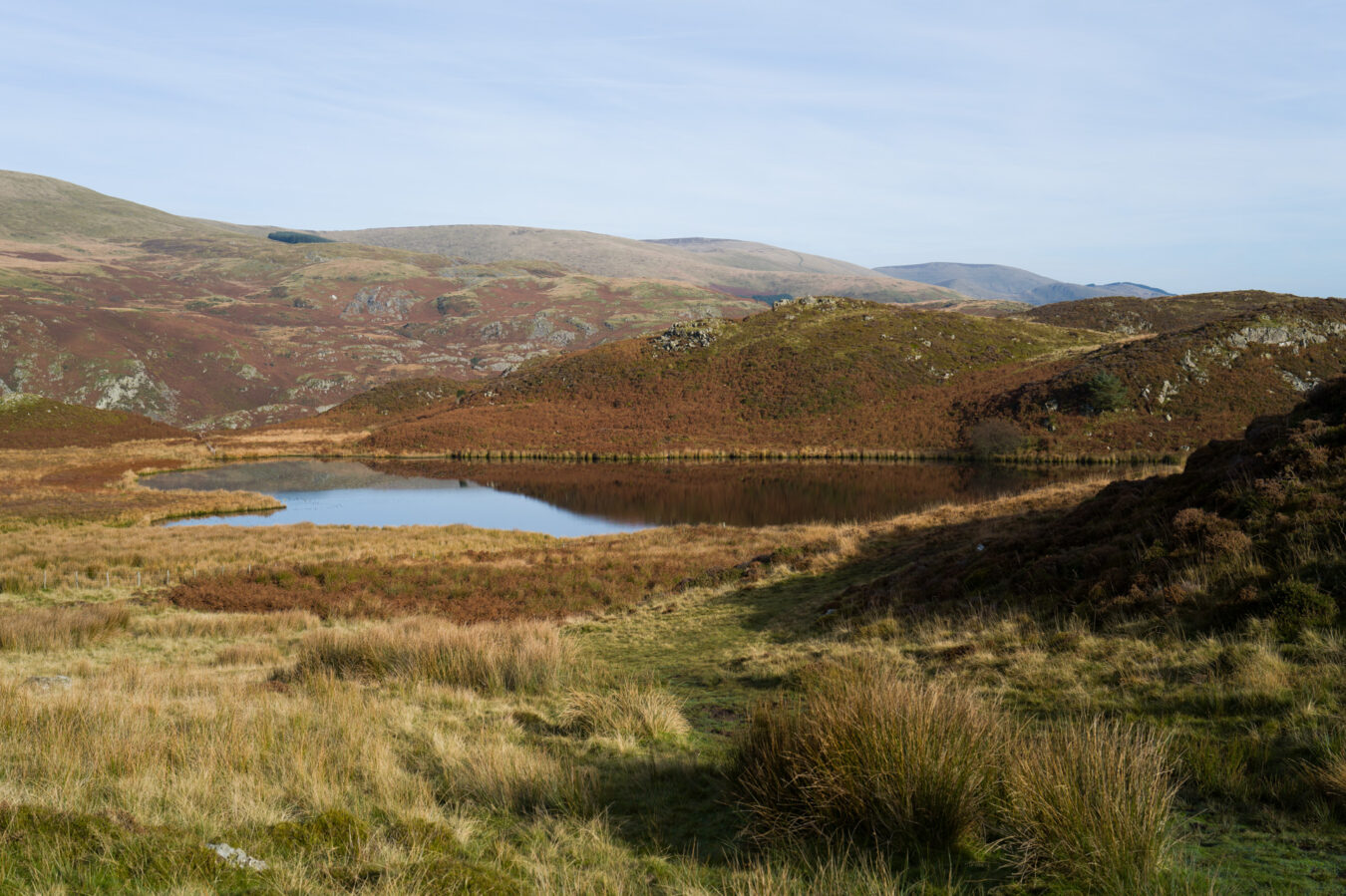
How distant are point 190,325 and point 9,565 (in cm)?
14494

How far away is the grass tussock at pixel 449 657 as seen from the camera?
32.9 ft

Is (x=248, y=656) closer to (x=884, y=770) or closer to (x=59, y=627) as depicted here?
(x=59, y=627)

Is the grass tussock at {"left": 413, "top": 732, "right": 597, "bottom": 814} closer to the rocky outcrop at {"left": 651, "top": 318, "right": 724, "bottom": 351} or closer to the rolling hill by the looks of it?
the rolling hill

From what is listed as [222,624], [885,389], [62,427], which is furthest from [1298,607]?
[62,427]

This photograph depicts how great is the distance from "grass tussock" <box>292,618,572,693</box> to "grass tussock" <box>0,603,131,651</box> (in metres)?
6.07

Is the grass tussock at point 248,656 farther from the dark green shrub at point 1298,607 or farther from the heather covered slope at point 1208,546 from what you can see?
the dark green shrub at point 1298,607

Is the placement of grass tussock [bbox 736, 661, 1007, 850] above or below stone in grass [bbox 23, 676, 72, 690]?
above

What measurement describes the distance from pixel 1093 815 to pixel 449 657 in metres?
8.79

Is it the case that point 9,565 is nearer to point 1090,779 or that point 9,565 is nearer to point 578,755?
point 578,755

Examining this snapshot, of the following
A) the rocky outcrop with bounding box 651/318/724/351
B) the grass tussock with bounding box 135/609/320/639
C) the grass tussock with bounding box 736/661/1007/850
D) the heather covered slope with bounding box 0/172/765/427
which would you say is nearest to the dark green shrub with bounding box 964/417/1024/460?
the rocky outcrop with bounding box 651/318/724/351

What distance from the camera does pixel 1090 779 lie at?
13.9 ft

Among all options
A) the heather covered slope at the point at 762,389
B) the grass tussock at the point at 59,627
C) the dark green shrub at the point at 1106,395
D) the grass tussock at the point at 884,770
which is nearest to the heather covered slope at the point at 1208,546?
the grass tussock at the point at 884,770

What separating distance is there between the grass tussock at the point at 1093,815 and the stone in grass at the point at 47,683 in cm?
1086

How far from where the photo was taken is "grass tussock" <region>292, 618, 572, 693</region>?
10031mm
